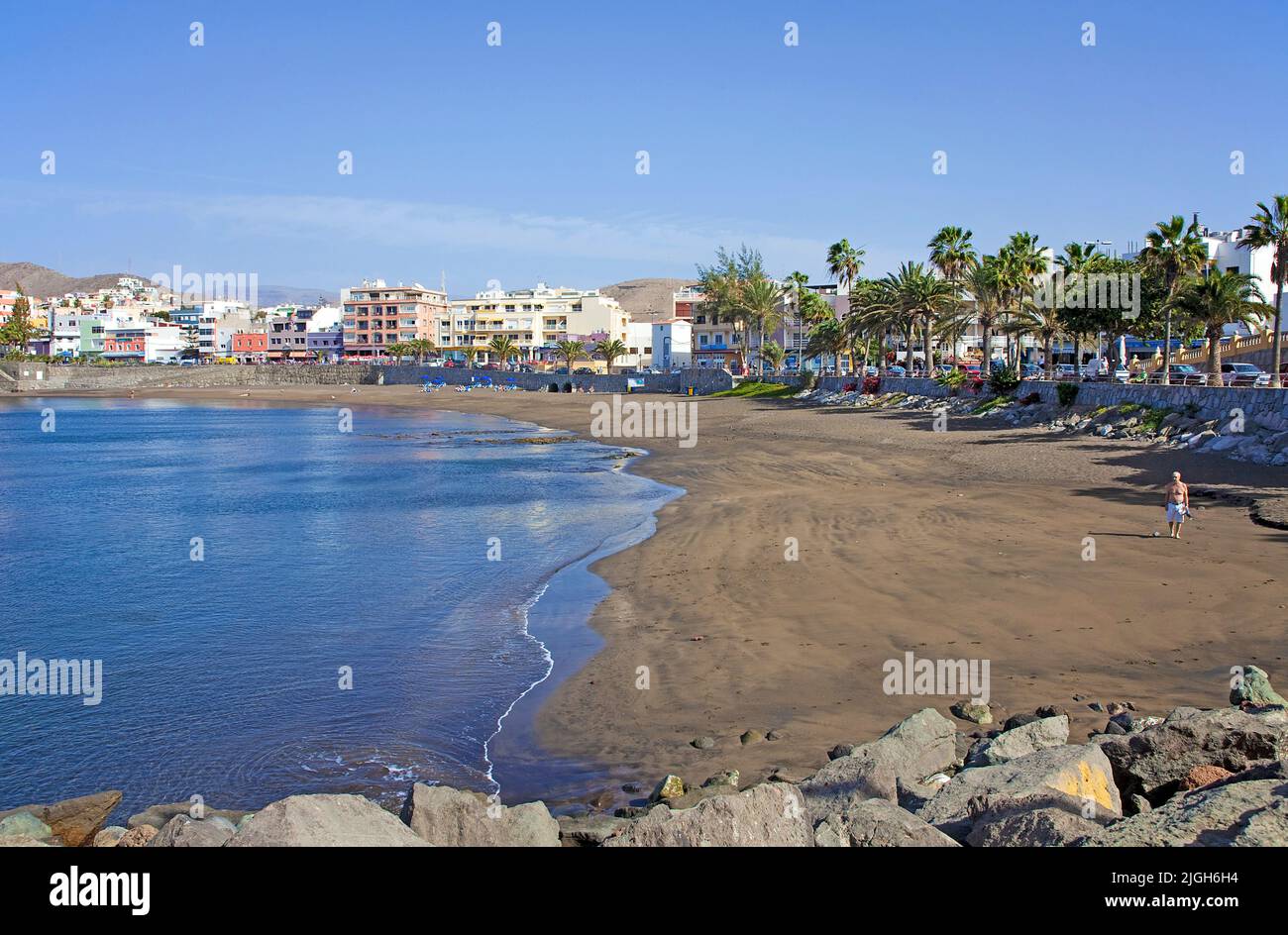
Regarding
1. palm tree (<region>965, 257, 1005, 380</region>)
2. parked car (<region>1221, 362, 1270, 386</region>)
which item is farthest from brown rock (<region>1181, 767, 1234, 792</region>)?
palm tree (<region>965, 257, 1005, 380</region>)

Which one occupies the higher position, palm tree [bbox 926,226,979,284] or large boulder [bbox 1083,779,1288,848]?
palm tree [bbox 926,226,979,284]

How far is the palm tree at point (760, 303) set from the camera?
3905 inches

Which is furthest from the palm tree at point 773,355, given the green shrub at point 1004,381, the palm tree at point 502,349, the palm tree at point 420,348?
the palm tree at point 420,348

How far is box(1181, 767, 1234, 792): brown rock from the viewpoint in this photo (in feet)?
26.4

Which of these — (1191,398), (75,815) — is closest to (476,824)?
(75,815)

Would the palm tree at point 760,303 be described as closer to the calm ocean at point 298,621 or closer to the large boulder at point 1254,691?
the calm ocean at point 298,621

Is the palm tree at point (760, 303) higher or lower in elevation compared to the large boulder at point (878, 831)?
higher

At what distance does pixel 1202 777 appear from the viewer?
26.6 ft

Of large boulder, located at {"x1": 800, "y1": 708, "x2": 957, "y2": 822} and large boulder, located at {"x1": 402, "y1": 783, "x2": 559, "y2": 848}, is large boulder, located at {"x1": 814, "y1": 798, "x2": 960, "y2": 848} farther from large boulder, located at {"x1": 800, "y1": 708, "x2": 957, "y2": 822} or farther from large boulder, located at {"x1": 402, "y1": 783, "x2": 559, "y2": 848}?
large boulder, located at {"x1": 402, "y1": 783, "x2": 559, "y2": 848}

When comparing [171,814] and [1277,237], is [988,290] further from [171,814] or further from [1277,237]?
[171,814]

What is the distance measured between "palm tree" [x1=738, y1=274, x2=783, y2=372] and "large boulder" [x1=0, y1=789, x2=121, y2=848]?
303 ft

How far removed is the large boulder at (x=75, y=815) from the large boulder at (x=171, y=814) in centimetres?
29
